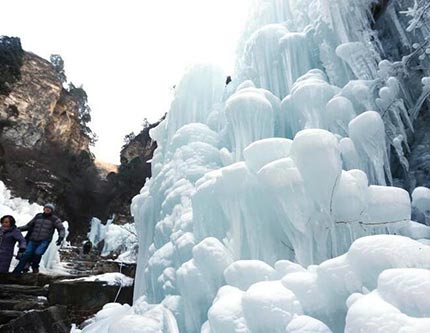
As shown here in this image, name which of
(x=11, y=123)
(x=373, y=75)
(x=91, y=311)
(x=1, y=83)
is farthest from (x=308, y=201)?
(x=11, y=123)

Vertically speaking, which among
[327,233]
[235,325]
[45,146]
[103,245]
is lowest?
[235,325]

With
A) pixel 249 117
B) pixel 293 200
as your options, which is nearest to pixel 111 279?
pixel 249 117

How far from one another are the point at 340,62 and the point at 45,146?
29.6 metres

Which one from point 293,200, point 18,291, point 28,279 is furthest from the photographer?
point 28,279

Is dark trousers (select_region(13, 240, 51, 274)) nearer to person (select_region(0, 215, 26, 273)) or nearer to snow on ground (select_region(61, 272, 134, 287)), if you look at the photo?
person (select_region(0, 215, 26, 273))

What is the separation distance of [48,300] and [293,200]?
3722 millimetres

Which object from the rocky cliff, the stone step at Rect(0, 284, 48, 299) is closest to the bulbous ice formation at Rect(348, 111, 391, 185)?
the stone step at Rect(0, 284, 48, 299)

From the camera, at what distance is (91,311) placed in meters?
5.40

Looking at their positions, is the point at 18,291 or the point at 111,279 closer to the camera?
the point at 18,291

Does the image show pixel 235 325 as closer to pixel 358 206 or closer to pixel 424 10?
pixel 358 206

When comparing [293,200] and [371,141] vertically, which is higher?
[371,141]

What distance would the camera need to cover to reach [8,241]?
6375 mm

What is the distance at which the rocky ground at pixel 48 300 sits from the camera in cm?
402

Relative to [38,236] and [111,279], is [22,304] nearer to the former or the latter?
[111,279]
